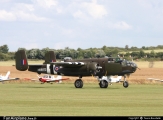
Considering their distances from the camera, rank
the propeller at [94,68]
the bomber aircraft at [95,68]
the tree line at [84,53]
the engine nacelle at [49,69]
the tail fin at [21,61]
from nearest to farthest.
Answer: the bomber aircraft at [95,68], the propeller at [94,68], the engine nacelle at [49,69], the tail fin at [21,61], the tree line at [84,53]

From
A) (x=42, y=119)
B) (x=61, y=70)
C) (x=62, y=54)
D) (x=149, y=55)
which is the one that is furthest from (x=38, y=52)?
(x=42, y=119)

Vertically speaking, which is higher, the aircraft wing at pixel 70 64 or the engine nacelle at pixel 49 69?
the aircraft wing at pixel 70 64

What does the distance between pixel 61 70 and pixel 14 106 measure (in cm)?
2429

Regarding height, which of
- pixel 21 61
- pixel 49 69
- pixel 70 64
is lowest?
pixel 49 69

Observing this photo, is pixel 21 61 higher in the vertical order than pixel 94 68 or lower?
higher

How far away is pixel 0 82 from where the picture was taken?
6062 centimetres

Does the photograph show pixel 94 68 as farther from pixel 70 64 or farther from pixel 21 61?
pixel 21 61

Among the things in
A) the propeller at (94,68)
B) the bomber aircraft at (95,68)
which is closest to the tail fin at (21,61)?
the bomber aircraft at (95,68)

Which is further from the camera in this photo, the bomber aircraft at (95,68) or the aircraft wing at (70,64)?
the aircraft wing at (70,64)

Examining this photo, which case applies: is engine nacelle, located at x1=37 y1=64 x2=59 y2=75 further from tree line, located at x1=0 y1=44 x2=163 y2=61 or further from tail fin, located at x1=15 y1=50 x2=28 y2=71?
tree line, located at x1=0 y1=44 x2=163 y2=61

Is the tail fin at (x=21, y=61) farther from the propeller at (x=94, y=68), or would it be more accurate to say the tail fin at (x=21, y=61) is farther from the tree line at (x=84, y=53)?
the tree line at (x=84, y=53)

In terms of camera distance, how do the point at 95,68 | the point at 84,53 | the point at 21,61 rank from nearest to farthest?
the point at 95,68, the point at 21,61, the point at 84,53

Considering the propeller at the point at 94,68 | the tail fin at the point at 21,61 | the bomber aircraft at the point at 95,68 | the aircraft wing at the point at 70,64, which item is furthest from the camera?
the tail fin at the point at 21,61

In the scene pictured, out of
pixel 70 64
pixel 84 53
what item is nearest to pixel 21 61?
pixel 70 64
